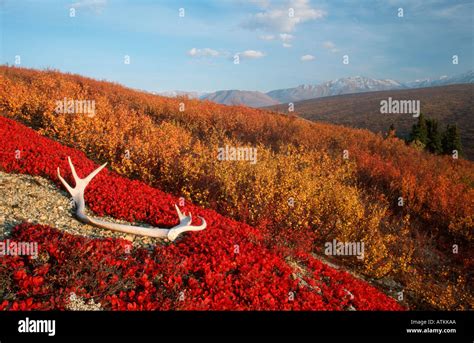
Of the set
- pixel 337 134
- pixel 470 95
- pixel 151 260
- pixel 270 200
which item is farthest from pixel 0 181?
pixel 470 95

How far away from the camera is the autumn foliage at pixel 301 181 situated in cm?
1216

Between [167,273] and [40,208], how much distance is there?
4553 millimetres

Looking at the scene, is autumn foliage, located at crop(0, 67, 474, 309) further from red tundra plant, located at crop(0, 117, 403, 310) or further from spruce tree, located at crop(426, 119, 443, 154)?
spruce tree, located at crop(426, 119, 443, 154)

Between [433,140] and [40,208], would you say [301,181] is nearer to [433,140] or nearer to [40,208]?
[40,208]

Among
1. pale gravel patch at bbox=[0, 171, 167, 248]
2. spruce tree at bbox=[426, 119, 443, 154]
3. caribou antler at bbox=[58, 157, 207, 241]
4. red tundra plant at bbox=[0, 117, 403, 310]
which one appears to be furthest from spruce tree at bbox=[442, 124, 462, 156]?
pale gravel patch at bbox=[0, 171, 167, 248]

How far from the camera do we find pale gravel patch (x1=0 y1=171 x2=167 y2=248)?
7918 millimetres

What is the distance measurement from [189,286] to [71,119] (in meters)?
15.4

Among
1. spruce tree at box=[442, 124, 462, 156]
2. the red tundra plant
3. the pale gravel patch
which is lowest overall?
the red tundra plant

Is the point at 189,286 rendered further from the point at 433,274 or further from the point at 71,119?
the point at 71,119

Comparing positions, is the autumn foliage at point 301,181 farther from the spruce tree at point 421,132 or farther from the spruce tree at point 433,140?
the spruce tree at point 433,140

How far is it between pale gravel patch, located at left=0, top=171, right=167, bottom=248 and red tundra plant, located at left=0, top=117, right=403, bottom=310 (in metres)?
0.59

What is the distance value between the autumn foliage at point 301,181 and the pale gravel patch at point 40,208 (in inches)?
164

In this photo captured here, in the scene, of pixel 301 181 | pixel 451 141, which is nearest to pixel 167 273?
pixel 301 181

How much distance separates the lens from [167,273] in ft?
21.2
